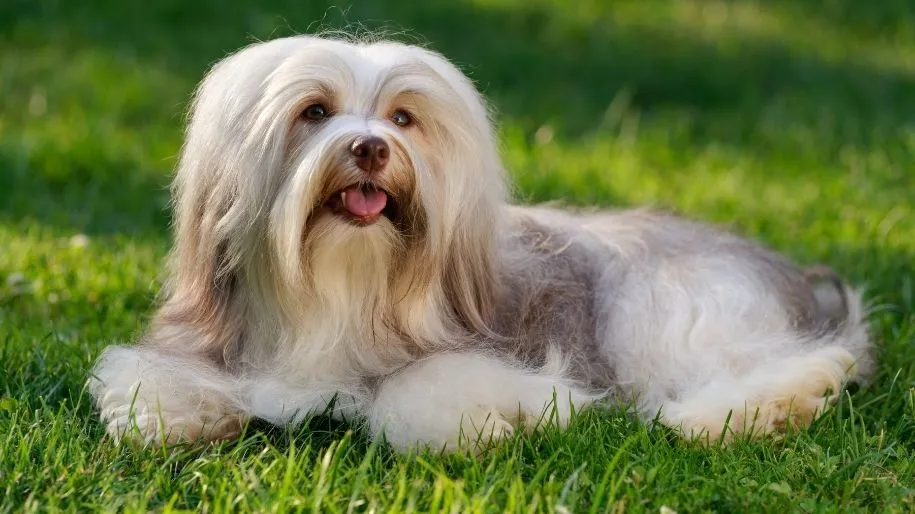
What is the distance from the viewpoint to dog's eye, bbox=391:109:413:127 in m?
3.72

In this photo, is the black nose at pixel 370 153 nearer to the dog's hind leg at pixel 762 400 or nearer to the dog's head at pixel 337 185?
the dog's head at pixel 337 185

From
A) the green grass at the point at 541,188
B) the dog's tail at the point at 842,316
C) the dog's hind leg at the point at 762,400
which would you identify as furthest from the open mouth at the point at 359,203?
the dog's tail at the point at 842,316

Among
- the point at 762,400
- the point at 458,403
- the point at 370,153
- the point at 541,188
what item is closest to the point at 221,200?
the point at 370,153

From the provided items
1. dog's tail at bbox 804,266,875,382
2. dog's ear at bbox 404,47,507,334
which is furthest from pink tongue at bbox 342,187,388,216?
dog's tail at bbox 804,266,875,382

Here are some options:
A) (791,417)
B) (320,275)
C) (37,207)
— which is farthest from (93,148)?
(791,417)

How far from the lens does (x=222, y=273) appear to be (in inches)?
149

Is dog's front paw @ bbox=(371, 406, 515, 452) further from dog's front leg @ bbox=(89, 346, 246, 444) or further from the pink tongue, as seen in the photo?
the pink tongue

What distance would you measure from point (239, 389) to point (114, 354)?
19.0 inches

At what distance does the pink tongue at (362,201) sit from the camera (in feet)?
11.6

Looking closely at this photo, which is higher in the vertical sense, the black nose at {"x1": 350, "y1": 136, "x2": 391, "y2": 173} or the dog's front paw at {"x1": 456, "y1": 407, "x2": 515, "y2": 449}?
the black nose at {"x1": 350, "y1": 136, "x2": 391, "y2": 173}

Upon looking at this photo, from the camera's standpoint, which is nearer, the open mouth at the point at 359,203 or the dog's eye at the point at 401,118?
the open mouth at the point at 359,203

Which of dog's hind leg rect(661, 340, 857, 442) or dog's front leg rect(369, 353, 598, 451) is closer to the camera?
dog's front leg rect(369, 353, 598, 451)

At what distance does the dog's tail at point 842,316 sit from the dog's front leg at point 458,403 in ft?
4.14

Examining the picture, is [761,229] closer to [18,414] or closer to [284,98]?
[284,98]
